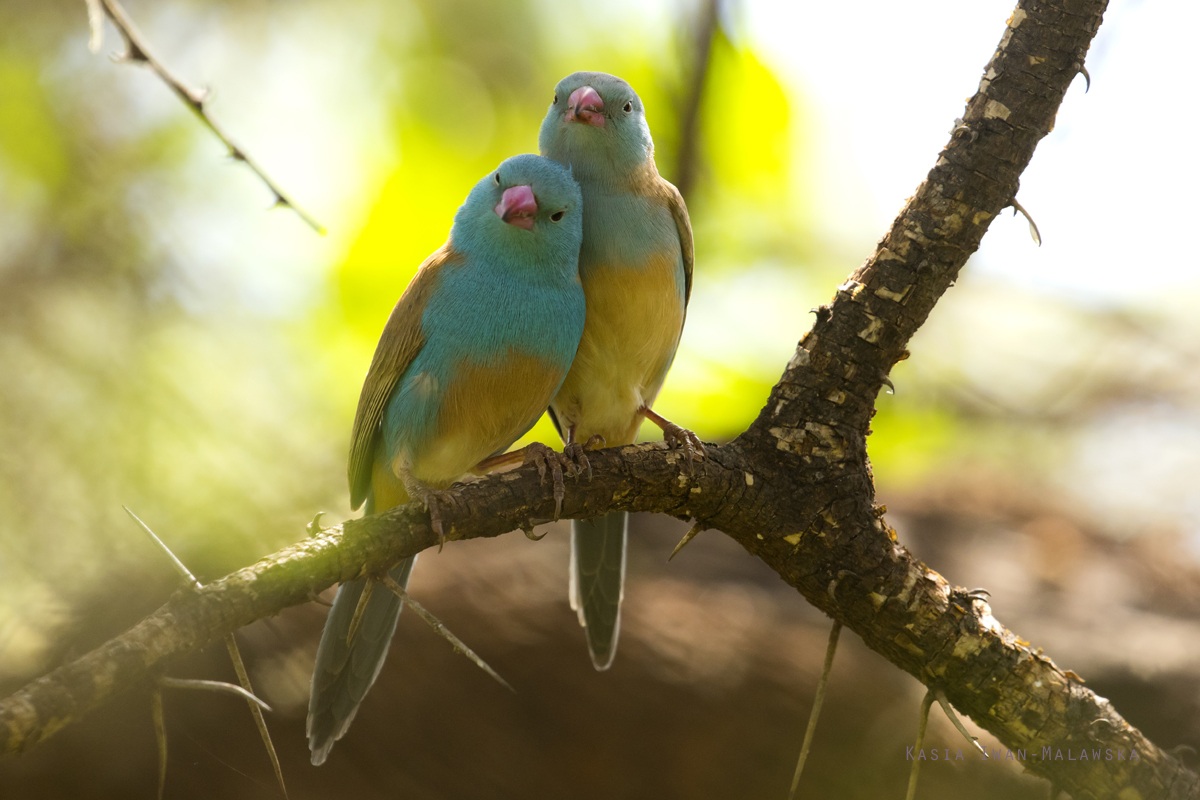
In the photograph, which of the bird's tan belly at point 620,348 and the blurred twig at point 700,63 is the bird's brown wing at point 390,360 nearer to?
the bird's tan belly at point 620,348

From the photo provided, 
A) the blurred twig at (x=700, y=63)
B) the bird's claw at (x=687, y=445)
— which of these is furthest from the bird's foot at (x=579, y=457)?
the blurred twig at (x=700, y=63)

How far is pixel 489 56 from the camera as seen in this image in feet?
16.1

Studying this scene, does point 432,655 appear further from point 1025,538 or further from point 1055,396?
point 1055,396

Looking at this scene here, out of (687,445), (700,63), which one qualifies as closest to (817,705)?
(687,445)

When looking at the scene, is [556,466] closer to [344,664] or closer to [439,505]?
[439,505]

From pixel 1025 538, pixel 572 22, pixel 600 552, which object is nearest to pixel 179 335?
pixel 600 552

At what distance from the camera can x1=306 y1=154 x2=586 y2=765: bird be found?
7.80 ft

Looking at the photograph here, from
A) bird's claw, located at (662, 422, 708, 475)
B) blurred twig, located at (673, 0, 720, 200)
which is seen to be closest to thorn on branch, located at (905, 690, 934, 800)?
bird's claw, located at (662, 422, 708, 475)

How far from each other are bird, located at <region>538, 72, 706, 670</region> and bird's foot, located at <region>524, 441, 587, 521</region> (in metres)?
0.43

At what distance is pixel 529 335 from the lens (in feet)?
7.85

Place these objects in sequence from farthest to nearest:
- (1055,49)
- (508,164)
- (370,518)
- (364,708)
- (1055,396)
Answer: (1055,396) < (364,708) < (508,164) < (1055,49) < (370,518)

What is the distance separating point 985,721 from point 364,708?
2.38 m

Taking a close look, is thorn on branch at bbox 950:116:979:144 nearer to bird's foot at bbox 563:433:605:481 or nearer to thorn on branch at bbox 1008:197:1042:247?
thorn on branch at bbox 1008:197:1042:247

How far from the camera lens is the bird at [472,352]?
2377mm
